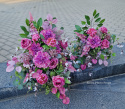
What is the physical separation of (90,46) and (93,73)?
0.47 m

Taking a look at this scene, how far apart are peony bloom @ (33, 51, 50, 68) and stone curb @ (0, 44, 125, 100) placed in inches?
22.2

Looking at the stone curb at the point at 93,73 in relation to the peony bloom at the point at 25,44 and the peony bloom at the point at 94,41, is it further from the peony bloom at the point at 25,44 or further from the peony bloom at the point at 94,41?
the peony bloom at the point at 25,44

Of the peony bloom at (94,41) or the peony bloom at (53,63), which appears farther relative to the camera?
the peony bloom at (94,41)

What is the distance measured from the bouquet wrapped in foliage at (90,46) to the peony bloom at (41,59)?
0.46 m

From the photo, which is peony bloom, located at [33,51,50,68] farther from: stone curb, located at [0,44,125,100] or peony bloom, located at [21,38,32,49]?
stone curb, located at [0,44,125,100]

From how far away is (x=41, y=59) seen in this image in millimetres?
1566

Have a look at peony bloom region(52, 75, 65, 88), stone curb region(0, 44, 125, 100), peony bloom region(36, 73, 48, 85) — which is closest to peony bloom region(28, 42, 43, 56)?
peony bloom region(36, 73, 48, 85)

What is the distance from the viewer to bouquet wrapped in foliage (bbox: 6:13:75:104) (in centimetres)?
158

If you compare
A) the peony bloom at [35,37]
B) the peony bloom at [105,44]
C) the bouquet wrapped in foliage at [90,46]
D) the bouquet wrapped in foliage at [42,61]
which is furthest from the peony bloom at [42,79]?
the peony bloom at [105,44]

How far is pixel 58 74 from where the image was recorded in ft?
5.43

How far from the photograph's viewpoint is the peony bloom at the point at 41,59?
1.56 m

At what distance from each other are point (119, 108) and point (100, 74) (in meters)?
0.58

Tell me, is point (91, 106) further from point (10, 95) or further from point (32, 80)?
point (10, 95)

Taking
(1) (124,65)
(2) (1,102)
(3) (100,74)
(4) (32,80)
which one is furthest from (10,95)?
(1) (124,65)
